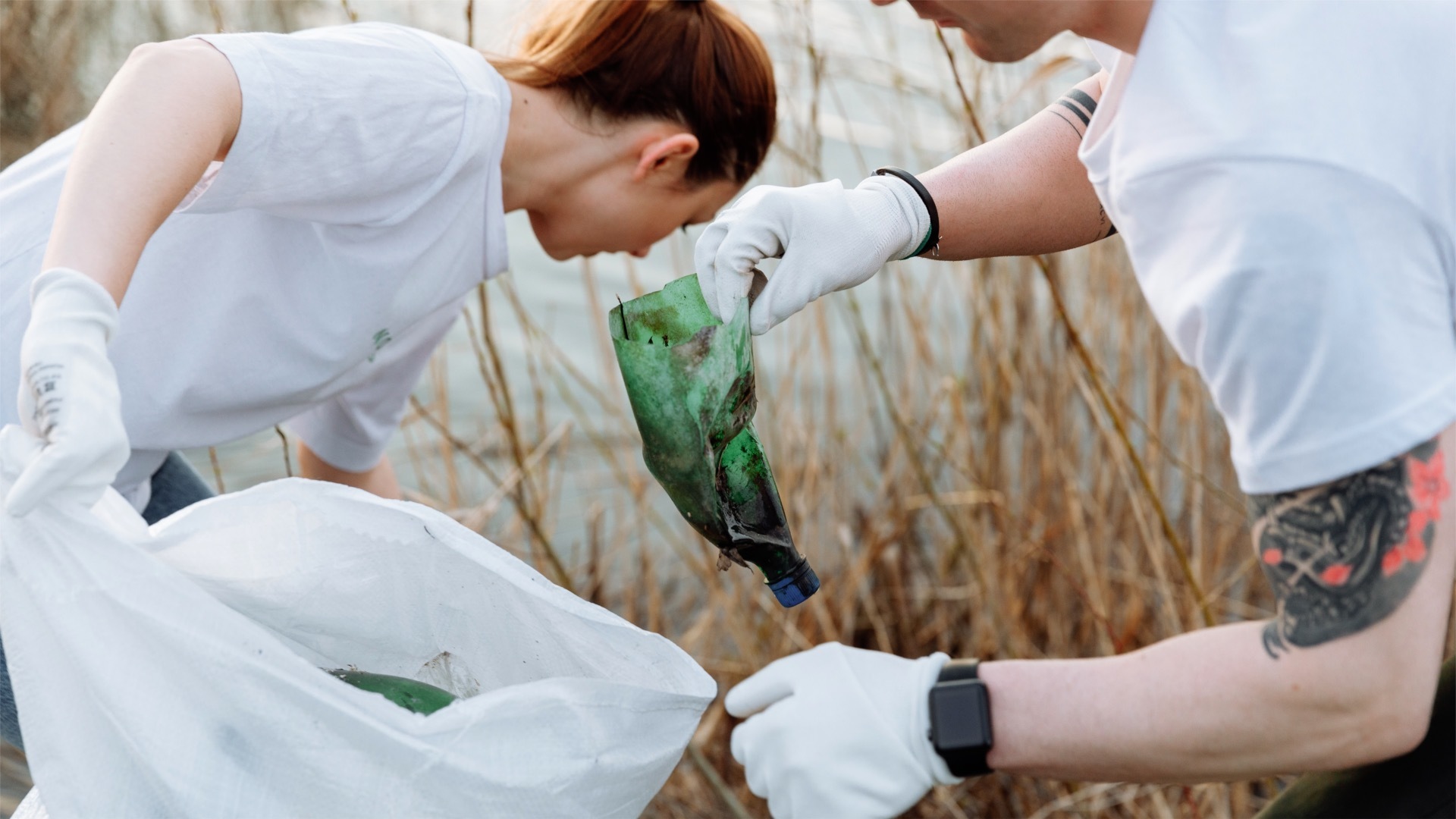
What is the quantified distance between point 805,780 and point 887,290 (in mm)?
1542

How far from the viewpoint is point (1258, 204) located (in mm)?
676

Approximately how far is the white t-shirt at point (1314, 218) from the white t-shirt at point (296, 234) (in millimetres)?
713

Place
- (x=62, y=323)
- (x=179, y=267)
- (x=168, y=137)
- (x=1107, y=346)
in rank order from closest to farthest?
(x=62, y=323), (x=168, y=137), (x=179, y=267), (x=1107, y=346)

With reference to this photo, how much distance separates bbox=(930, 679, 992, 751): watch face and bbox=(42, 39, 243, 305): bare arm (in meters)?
0.67

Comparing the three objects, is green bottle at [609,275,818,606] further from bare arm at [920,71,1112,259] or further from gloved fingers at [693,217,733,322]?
bare arm at [920,71,1112,259]

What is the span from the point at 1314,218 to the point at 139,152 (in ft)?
2.69

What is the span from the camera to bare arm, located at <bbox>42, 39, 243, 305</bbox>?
33.3 inches

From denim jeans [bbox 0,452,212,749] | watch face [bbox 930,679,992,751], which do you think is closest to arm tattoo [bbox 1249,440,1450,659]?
watch face [bbox 930,679,992,751]

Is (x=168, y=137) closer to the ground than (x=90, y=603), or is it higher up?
higher up

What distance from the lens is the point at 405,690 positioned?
0.91m

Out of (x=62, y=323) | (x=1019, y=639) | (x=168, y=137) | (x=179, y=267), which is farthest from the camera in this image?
Answer: (x=1019, y=639)

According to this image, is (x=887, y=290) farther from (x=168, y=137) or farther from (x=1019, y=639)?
(x=168, y=137)

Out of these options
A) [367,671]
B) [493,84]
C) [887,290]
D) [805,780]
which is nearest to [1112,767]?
[805,780]

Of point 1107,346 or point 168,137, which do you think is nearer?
point 168,137
